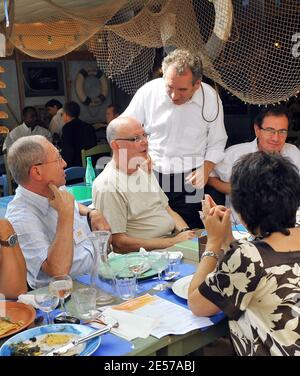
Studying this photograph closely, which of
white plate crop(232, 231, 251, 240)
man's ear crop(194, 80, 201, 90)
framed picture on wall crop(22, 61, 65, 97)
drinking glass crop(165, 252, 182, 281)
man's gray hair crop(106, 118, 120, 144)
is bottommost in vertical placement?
drinking glass crop(165, 252, 182, 281)

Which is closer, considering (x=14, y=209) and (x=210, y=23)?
(x=14, y=209)

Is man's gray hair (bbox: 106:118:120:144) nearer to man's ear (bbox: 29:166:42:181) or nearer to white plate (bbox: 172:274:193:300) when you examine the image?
man's ear (bbox: 29:166:42:181)

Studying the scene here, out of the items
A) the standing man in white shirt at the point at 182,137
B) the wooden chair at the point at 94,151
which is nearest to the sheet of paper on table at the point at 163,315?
the standing man in white shirt at the point at 182,137

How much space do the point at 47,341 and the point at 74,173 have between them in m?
3.68

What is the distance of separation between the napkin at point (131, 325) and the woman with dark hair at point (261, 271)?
0.59ft

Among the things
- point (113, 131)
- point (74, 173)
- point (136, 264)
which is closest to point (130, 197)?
point (113, 131)

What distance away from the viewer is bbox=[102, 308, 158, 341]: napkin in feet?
4.87

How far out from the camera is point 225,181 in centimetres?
330

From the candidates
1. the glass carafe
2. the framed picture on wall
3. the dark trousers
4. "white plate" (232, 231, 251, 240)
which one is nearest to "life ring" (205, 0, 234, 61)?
the dark trousers

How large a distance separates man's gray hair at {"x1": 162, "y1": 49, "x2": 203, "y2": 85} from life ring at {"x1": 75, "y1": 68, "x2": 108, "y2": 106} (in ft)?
22.5

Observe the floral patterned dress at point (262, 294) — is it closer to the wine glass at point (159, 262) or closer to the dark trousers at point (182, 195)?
the wine glass at point (159, 262)
